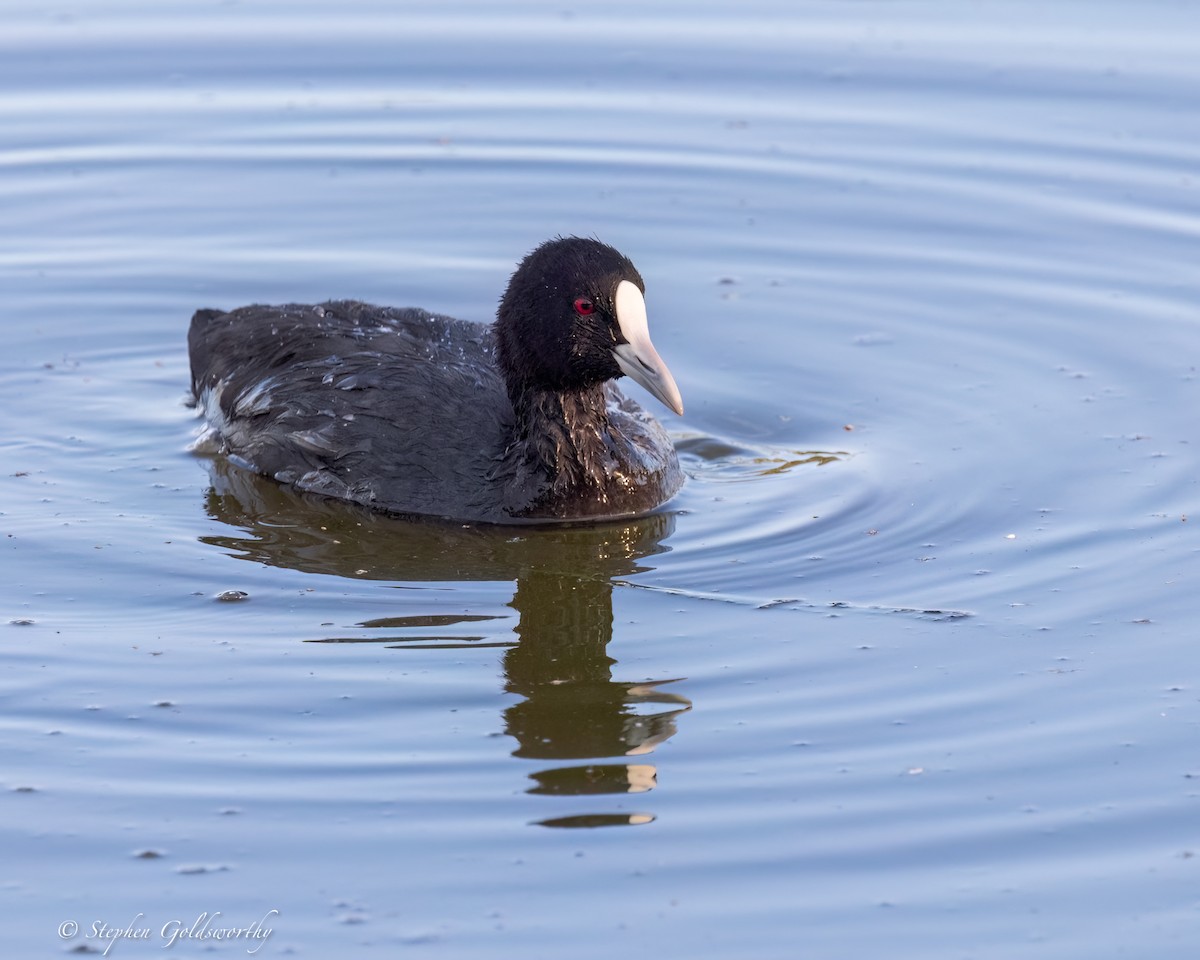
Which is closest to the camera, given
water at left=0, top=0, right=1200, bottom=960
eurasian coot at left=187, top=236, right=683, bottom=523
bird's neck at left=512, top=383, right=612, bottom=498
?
water at left=0, top=0, right=1200, bottom=960

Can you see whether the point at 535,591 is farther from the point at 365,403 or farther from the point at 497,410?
the point at 365,403

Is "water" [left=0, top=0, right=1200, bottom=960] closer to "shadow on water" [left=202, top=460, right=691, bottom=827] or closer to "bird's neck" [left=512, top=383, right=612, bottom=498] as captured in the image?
"shadow on water" [left=202, top=460, right=691, bottom=827]

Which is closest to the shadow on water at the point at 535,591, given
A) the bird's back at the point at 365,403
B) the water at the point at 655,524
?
the water at the point at 655,524

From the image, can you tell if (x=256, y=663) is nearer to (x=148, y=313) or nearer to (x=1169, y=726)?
(x=1169, y=726)

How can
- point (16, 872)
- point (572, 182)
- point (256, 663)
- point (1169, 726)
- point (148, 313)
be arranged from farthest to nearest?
1. point (572, 182)
2. point (148, 313)
3. point (256, 663)
4. point (1169, 726)
5. point (16, 872)

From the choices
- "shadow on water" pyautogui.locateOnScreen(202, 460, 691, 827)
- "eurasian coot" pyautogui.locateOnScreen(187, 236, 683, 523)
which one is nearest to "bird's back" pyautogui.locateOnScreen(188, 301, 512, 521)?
"eurasian coot" pyautogui.locateOnScreen(187, 236, 683, 523)

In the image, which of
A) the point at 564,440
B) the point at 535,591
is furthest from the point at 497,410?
the point at 535,591

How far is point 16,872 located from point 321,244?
668 cm

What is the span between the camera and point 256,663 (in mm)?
6730

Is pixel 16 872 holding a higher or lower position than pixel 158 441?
lower

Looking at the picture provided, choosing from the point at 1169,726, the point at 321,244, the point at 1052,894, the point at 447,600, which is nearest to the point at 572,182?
the point at 321,244

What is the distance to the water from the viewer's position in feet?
17.7

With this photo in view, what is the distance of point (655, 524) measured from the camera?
8.20m

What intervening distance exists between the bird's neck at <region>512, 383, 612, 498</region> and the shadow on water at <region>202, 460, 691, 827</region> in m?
0.22
